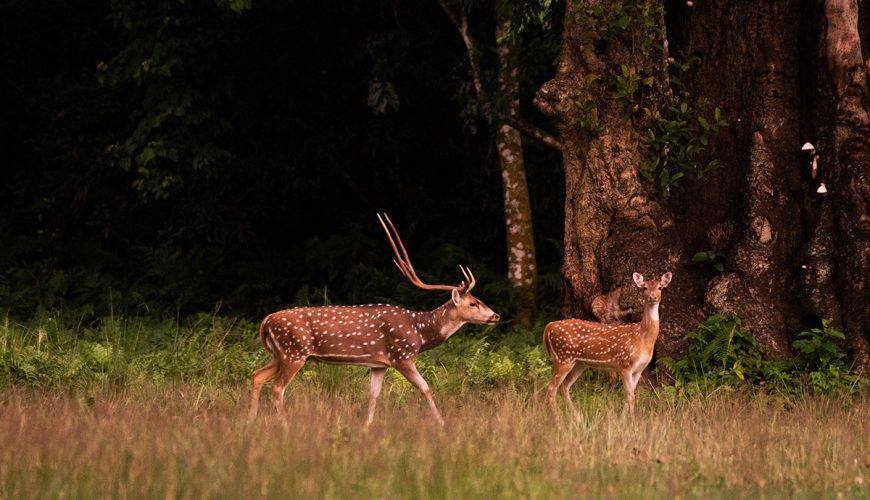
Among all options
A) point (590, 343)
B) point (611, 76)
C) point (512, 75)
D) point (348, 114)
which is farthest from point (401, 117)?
point (590, 343)

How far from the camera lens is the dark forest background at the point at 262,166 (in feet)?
60.1

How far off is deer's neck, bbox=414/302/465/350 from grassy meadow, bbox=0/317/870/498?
498 millimetres

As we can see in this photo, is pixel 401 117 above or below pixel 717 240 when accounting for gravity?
above

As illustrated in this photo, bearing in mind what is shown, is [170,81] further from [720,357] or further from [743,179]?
[720,357]

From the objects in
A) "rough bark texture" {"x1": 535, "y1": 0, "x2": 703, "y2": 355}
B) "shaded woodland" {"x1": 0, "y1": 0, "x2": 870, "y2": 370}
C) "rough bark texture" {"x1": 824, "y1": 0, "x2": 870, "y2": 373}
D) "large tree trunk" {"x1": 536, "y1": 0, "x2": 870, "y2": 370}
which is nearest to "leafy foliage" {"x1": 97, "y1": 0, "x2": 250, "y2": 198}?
"shaded woodland" {"x1": 0, "y1": 0, "x2": 870, "y2": 370}

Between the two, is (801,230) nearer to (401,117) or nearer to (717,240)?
(717,240)

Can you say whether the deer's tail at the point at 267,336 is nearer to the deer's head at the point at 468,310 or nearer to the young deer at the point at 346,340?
the young deer at the point at 346,340

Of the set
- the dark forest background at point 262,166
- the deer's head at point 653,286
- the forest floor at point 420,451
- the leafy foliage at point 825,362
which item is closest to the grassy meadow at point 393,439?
the forest floor at point 420,451

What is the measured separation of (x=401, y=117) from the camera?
20.7 m

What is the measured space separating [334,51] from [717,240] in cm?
939

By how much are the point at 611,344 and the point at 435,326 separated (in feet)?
4.59

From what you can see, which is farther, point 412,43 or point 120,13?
point 412,43

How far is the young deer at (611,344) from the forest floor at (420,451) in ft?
2.17

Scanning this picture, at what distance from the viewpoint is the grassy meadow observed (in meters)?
7.03
